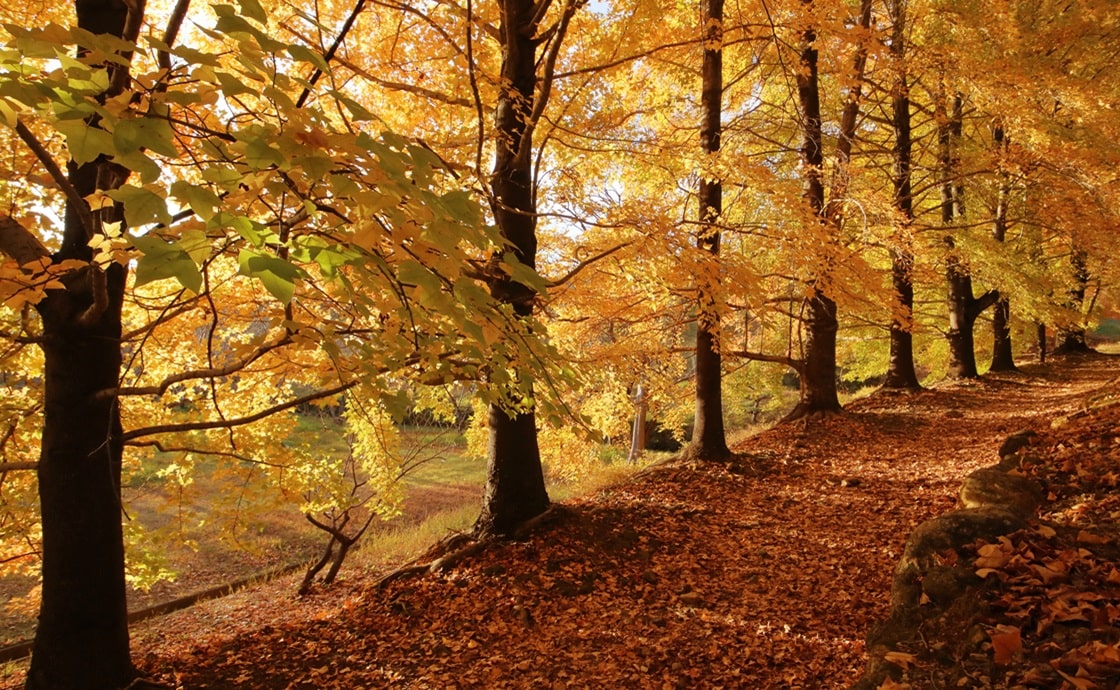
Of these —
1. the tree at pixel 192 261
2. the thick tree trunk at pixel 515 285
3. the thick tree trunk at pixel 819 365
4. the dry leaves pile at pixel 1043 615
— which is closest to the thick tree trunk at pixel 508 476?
the thick tree trunk at pixel 515 285

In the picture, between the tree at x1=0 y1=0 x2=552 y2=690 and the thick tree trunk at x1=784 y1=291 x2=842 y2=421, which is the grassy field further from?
the thick tree trunk at x1=784 y1=291 x2=842 y2=421

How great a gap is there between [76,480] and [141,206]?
303 cm

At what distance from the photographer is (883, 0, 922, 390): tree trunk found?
28.2 ft

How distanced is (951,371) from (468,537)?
13.2 m

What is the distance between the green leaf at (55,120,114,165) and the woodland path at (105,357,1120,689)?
3675 millimetres

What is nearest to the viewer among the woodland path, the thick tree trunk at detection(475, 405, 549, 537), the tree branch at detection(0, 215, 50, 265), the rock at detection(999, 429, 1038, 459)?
the tree branch at detection(0, 215, 50, 265)

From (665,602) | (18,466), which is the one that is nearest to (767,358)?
(665,602)

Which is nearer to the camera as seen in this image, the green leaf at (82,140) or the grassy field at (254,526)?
the green leaf at (82,140)

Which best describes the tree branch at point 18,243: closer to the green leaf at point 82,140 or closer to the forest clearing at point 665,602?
the green leaf at point 82,140

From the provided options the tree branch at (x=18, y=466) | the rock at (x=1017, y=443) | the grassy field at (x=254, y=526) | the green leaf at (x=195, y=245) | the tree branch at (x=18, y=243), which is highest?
the tree branch at (x=18, y=243)

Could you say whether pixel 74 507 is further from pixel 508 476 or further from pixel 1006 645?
pixel 1006 645

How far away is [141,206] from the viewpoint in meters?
1.34

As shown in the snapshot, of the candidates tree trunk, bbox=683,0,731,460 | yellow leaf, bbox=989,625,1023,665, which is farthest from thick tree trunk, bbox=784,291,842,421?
yellow leaf, bbox=989,625,1023,665

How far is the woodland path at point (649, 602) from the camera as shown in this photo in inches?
154
